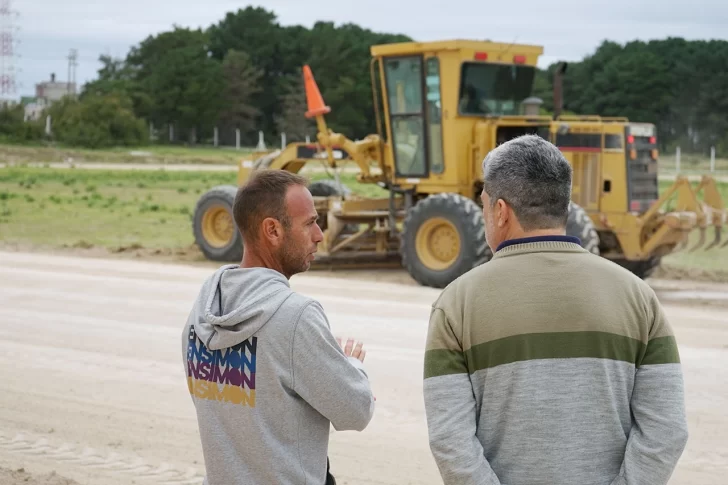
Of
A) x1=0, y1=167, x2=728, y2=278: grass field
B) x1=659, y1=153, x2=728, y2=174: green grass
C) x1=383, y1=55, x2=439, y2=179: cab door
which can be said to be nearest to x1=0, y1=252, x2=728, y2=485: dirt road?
x1=383, y1=55, x2=439, y2=179: cab door

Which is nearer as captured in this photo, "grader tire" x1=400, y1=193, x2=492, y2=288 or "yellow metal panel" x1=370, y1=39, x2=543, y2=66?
"grader tire" x1=400, y1=193, x2=492, y2=288

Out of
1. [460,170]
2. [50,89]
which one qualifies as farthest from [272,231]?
[50,89]

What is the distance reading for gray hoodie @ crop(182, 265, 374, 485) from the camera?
3.06m

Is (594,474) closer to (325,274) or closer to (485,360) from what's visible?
(485,360)

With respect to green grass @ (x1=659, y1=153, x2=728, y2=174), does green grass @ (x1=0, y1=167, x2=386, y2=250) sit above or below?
below

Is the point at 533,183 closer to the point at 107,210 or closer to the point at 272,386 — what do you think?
the point at 272,386

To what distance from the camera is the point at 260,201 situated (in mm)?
3271

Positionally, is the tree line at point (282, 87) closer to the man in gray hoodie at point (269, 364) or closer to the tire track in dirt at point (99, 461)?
the tire track in dirt at point (99, 461)

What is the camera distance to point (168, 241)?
19484 millimetres

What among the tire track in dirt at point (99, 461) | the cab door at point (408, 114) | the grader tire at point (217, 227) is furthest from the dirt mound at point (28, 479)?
the grader tire at point (217, 227)

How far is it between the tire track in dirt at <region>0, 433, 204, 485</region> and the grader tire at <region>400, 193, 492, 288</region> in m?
7.28

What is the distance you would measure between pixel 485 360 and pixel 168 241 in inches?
667

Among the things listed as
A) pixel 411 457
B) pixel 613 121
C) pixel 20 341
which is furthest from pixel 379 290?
pixel 411 457

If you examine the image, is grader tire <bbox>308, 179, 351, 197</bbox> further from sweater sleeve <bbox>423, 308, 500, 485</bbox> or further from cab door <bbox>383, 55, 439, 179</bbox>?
sweater sleeve <bbox>423, 308, 500, 485</bbox>
